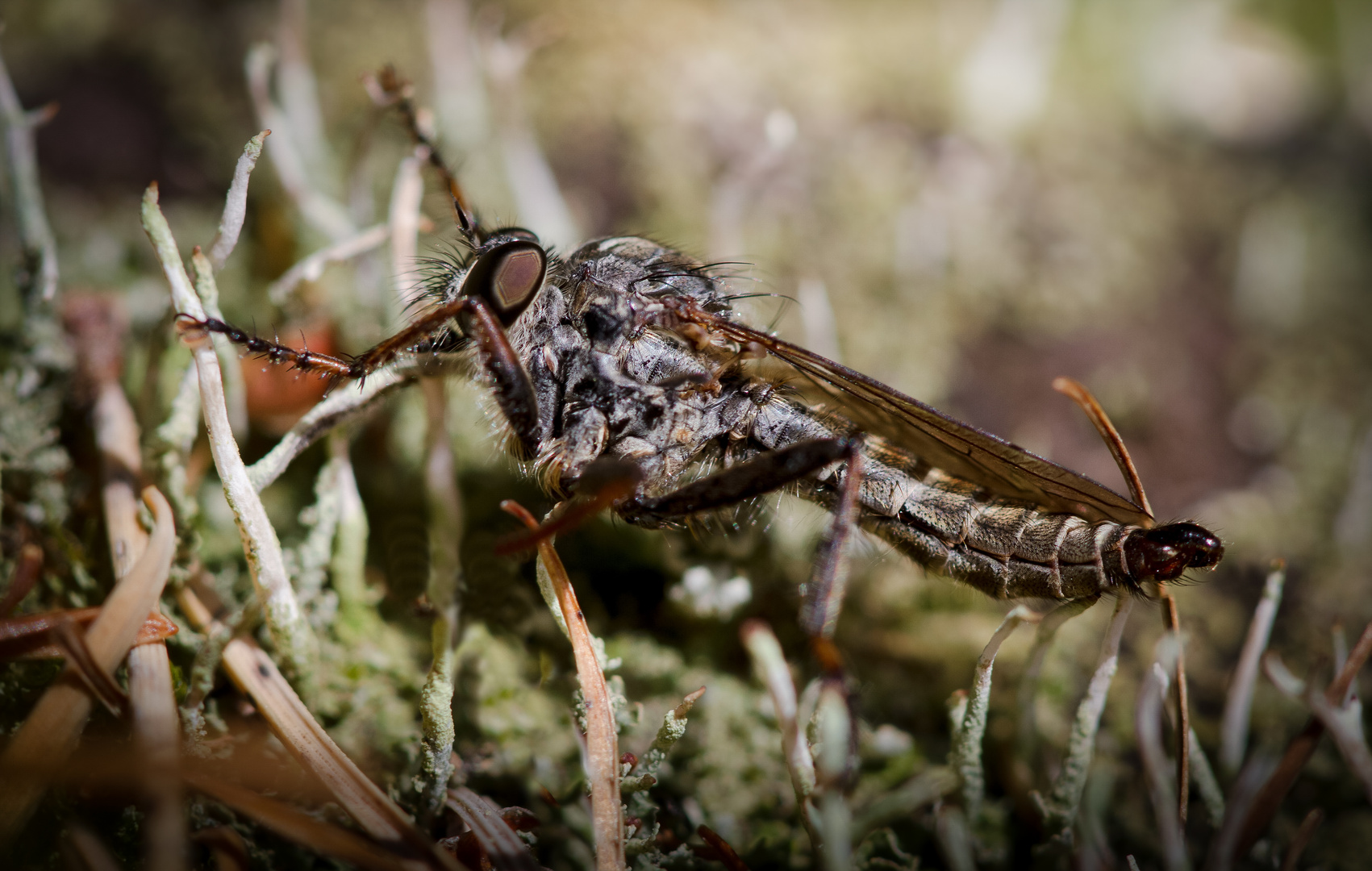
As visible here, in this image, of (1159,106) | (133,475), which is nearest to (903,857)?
(133,475)

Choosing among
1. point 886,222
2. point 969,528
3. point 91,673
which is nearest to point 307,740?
point 91,673

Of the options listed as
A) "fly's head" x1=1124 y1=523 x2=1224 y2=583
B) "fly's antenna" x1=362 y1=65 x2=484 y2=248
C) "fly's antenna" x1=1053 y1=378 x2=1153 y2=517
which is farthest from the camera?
"fly's antenna" x1=362 y1=65 x2=484 y2=248

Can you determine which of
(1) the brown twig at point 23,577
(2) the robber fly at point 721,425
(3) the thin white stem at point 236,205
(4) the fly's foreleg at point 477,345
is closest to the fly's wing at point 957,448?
(2) the robber fly at point 721,425

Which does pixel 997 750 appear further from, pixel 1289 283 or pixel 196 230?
pixel 196 230

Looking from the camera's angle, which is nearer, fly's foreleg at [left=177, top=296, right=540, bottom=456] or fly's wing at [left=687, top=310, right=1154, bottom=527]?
fly's foreleg at [left=177, top=296, right=540, bottom=456]

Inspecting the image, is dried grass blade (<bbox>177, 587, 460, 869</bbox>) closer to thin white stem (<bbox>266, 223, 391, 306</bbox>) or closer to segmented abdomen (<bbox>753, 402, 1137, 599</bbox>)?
thin white stem (<bbox>266, 223, 391, 306</bbox>)

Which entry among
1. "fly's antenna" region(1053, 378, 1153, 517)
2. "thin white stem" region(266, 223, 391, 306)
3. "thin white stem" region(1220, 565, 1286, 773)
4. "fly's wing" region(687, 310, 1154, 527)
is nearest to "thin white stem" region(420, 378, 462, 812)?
"thin white stem" region(266, 223, 391, 306)
